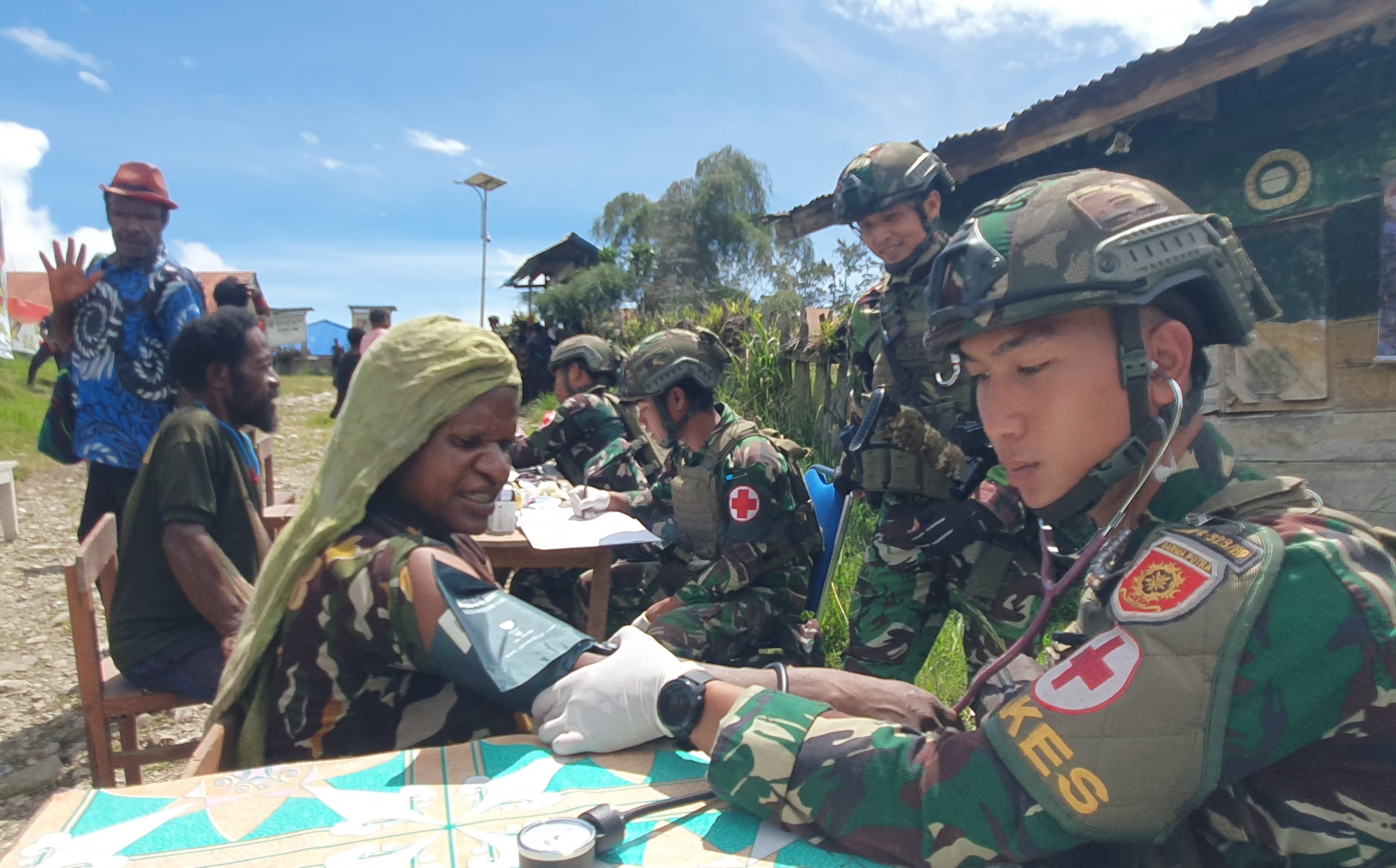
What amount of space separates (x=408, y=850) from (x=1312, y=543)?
1206 millimetres

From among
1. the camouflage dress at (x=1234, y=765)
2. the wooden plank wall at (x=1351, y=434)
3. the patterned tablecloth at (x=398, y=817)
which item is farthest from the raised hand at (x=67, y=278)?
the wooden plank wall at (x=1351, y=434)

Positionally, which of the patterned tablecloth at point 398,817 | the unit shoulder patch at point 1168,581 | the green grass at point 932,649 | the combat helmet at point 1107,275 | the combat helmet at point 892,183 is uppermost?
the combat helmet at point 892,183

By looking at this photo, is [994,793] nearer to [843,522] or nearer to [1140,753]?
[1140,753]

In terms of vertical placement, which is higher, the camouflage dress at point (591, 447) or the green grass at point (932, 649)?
the camouflage dress at point (591, 447)

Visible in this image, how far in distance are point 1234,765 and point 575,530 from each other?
3.18 metres

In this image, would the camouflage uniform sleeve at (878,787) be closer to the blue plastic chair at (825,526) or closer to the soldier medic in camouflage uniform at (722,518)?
the soldier medic in camouflage uniform at (722,518)

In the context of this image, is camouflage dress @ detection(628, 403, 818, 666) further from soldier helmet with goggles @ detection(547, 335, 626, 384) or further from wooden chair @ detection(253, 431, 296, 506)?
soldier helmet with goggles @ detection(547, 335, 626, 384)

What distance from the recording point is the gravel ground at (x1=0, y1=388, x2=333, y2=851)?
137 inches

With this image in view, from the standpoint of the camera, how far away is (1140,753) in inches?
39.8

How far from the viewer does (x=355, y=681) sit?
1.69 m

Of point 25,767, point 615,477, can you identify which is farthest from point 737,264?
point 25,767

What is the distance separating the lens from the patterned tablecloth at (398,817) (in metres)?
1.13

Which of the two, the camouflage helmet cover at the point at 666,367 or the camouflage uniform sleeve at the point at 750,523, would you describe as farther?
the camouflage helmet cover at the point at 666,367

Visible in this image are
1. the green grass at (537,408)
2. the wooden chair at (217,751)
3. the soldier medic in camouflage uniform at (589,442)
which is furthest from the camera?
the green grass at (537,408)
